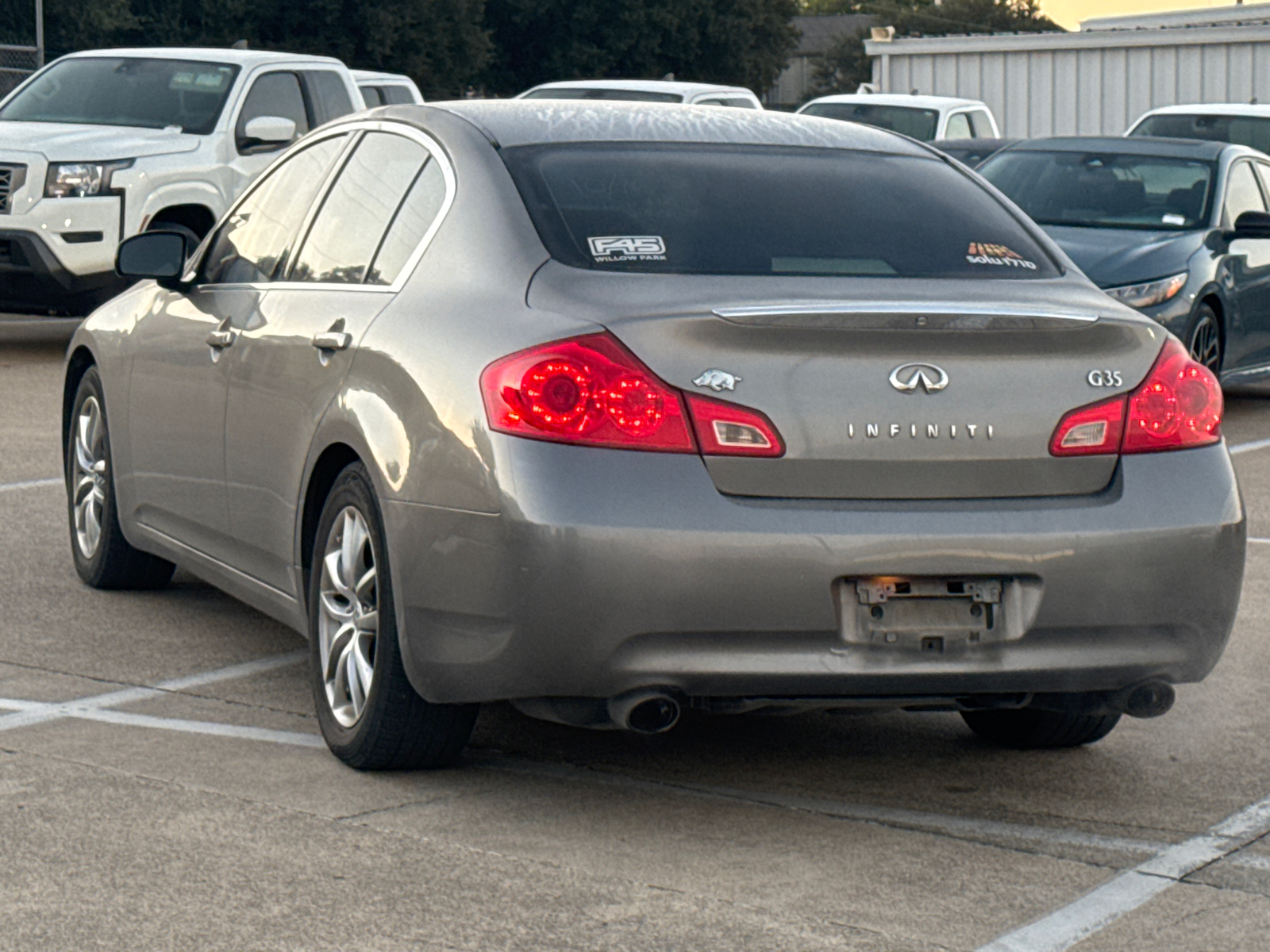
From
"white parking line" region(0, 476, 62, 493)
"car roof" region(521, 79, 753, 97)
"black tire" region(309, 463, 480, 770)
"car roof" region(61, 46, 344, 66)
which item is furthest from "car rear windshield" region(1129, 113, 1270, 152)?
"black tire" region(309, 463, 480, 770)

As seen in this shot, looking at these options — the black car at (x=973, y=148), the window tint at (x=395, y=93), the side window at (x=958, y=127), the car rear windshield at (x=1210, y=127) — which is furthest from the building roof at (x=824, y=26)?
the window tint at (x=395, y=93)

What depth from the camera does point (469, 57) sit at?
52.1 metres

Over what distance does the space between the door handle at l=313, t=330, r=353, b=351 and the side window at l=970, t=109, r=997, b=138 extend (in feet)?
66.4

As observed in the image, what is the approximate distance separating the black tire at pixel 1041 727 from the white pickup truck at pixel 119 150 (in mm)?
9810

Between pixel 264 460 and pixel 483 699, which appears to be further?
pixel 264 460

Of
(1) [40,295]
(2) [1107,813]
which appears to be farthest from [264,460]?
(1) [40,295]

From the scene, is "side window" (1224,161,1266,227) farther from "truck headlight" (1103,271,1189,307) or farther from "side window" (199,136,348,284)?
"side window" (199,136,348,284)

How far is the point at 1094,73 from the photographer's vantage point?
31016mm

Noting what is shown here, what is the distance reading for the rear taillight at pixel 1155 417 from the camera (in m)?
4.80

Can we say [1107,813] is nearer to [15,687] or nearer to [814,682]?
[814,682]

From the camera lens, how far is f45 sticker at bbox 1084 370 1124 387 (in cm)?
483

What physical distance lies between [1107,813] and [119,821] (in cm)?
215

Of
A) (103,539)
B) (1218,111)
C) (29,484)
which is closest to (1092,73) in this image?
(1218,111)

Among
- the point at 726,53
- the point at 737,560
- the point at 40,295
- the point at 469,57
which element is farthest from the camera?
the point at 726,53
